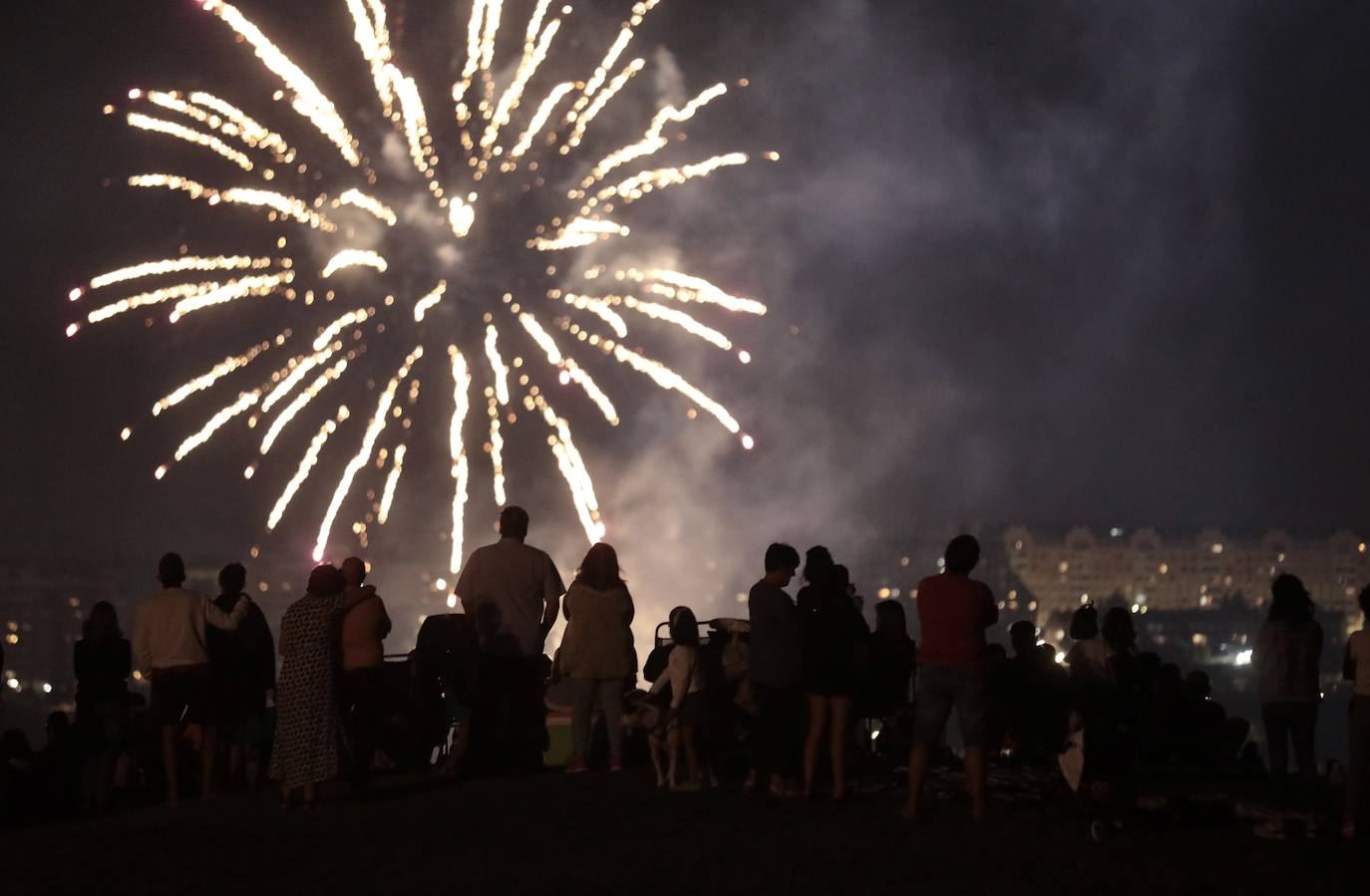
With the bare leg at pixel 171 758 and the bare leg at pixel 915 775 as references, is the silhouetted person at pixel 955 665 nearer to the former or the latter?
the bare leg at pixel 915 775

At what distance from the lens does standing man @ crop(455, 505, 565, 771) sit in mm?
15922

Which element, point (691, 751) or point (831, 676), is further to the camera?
point (691, 751)

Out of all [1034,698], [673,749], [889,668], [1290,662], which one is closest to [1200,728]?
[889,668]

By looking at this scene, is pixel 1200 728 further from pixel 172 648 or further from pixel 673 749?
pixel 172 648

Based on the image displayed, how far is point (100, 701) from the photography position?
15.0 m

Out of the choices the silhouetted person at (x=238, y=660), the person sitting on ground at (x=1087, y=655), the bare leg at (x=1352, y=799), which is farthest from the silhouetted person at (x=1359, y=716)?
the silhouetted person at (x=238, y=660)

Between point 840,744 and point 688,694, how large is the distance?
1.57m

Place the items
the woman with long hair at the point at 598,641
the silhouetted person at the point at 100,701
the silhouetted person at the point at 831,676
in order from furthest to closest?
the woman with long hair at the point at 598,641
the silhouetted person at the point at 100,701
the silhouetted person at the point at 831,676

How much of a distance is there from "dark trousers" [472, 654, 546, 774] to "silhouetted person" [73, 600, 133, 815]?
2.92 meters

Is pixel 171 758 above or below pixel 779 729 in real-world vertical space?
below

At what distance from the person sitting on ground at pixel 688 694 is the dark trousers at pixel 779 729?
0.59 metres

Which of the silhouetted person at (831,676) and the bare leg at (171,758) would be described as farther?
the bare leg at (171,758)

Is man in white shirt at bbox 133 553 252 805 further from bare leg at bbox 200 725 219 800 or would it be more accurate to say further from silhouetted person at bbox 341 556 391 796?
silhouetted person at bbox 341 556 391 796

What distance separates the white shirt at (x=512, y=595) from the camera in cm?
1592
